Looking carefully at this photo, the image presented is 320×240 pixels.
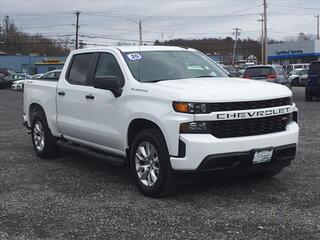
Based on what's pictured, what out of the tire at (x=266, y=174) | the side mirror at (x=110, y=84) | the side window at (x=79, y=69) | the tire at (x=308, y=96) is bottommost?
the tire at (x=266, y=174)

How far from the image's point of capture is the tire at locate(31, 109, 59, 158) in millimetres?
8805

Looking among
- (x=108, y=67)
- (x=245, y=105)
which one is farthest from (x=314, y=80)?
(x=245, y=105)

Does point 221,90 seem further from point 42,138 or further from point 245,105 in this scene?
point 42,138

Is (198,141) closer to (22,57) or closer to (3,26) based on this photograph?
(22,57)

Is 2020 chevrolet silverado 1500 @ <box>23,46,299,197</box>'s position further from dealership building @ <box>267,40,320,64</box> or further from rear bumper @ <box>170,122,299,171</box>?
dealership building @ <box>267,40,320,64</box>

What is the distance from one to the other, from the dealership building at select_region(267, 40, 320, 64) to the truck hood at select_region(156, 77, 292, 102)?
69.6m

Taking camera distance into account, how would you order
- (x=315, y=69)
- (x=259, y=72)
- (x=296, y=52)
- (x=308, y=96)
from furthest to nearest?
(x=296, y=52), (x=308, y=96), (x=315, y=69), (x=259, y=72)

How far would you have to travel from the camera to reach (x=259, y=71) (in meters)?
21.7

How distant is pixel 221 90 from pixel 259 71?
16342 mm

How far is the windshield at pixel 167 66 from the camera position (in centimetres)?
675

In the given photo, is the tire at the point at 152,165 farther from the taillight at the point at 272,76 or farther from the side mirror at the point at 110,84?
the taillight at the point at 272,76

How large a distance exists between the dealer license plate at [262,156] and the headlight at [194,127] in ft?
2.23

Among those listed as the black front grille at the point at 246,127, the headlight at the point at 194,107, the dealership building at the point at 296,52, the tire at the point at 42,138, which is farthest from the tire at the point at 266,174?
the dealership building at the point at 296,52

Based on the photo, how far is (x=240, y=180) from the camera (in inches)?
276
